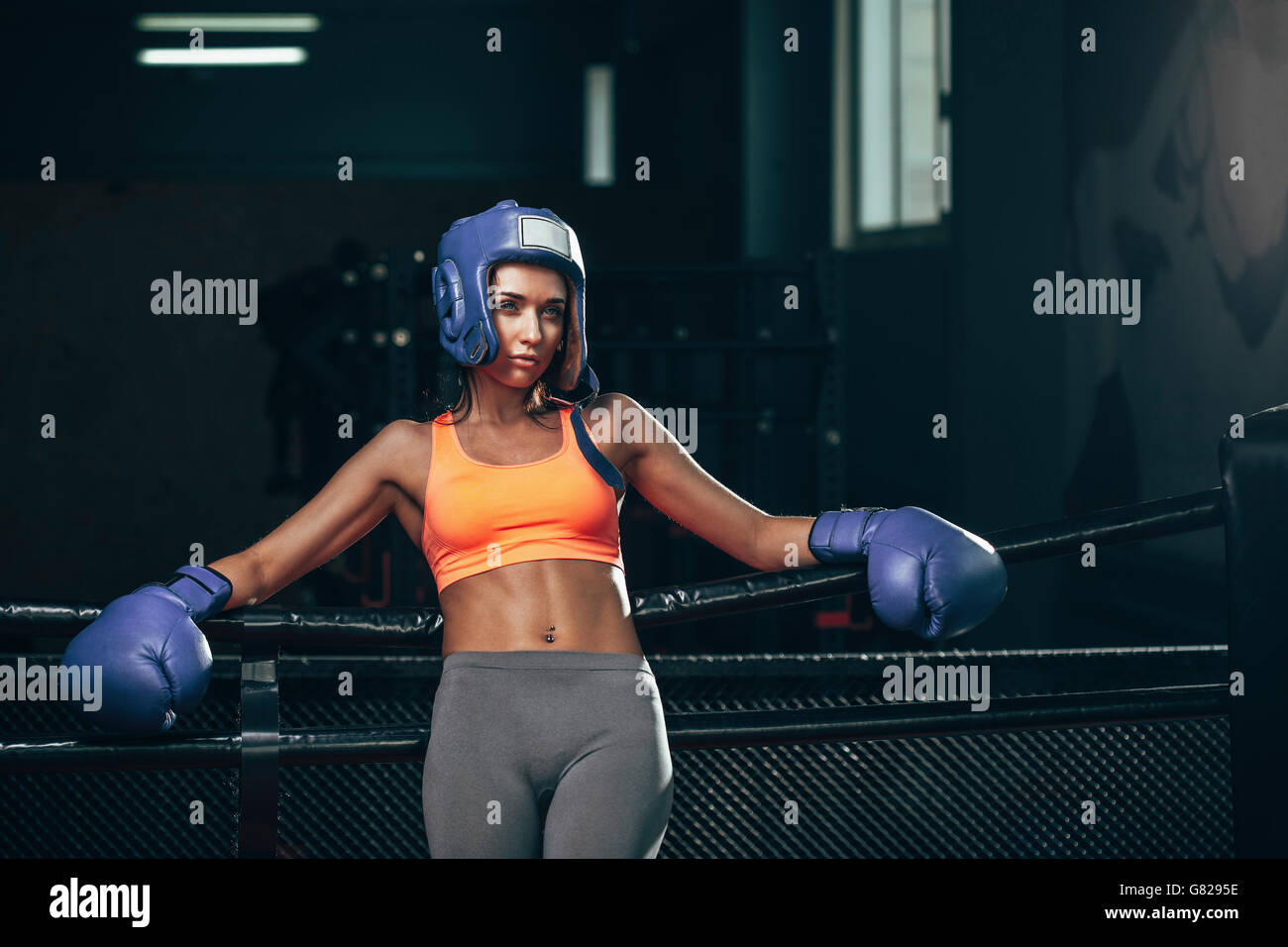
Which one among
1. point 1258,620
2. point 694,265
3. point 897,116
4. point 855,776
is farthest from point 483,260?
point 897,116

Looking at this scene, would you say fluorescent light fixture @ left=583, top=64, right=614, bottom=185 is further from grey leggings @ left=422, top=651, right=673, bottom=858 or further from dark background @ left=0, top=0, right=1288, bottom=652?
grey leggings @ left=422, top=651, right=673, bottom=858

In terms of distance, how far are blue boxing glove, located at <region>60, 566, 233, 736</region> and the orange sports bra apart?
0.28 meters

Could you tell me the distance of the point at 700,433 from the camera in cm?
466

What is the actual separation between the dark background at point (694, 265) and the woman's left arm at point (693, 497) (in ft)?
3.75

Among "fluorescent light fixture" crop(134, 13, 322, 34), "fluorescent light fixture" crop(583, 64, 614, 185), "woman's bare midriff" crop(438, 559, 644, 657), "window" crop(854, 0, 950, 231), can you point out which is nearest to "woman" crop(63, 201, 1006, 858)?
"woman's bare midriff" crop(438, 559, 644, 657)

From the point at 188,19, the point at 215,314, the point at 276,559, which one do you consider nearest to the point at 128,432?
the point at 215,314

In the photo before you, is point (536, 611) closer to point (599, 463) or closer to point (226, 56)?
point (599, 463)

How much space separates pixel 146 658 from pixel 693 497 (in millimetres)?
655

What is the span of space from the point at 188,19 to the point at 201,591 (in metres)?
9.78

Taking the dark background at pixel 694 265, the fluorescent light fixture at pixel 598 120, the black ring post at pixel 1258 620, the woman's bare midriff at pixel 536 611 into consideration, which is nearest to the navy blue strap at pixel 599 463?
the woman's bare midriff at pixel 536 611

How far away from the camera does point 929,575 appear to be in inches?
56.1

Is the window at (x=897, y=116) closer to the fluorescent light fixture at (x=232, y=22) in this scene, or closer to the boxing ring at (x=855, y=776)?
the boxing ring at (x=855, y=776)

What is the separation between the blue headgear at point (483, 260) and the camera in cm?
155
